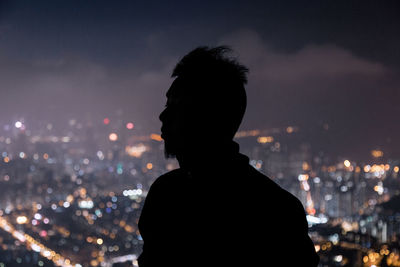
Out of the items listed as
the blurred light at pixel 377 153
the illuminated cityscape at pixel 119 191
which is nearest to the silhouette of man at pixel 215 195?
the illuminated cityscape at pixel 119 191

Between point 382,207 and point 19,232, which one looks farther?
point 382,207

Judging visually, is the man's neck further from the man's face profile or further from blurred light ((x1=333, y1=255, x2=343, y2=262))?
blurred light ((x1=333, y1=255, x2=343, y2=262))

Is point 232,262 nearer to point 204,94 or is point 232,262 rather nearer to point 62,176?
point 204,94

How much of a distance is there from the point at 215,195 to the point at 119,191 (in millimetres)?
22429

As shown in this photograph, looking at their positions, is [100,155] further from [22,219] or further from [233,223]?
[233,223]

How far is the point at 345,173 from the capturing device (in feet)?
87.5

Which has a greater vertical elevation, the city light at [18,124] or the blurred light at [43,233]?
the city light at [18,124]

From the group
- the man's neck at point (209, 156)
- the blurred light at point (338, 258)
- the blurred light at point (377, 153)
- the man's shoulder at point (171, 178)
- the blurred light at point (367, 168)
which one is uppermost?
the blurred light at point (377, 153)

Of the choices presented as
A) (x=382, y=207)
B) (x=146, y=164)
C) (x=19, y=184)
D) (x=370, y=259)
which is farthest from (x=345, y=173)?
(x=19, y=184)

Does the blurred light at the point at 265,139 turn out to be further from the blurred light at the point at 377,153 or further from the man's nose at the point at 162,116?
the man's nose at the point at 162,116

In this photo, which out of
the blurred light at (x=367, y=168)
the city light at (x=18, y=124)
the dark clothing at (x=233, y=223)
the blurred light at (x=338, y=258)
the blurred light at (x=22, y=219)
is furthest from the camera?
the blurred light at (x=367, y=168)

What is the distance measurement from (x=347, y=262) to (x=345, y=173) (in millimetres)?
17816

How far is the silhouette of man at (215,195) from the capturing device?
18.7 inches

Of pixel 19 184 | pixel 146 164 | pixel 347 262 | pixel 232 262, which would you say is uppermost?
pixel 146 164
